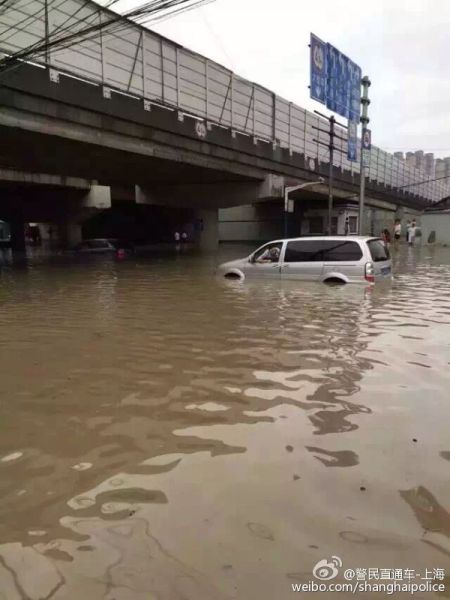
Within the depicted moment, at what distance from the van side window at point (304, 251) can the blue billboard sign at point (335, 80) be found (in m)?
11.3

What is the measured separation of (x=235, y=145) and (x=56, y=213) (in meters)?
22.6

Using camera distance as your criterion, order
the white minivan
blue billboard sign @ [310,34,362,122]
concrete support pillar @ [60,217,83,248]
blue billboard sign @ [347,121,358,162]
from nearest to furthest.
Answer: the white minivan → blue billboard sign @ [310,34,362,122] → blue billboard sign @ [347,121,358,162] → concrete support pillar @ [60,217,83,248]

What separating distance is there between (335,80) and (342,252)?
45.4 ft

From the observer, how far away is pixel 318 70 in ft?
70.1

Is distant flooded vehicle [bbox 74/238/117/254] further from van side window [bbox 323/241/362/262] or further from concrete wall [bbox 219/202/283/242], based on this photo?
concrete wall [bbox 219/202/283/242]

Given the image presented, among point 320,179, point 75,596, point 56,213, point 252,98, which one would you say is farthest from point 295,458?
point 56,213

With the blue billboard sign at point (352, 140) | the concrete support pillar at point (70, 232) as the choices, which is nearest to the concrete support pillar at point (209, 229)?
the concrete support pillar at point (70, 232)

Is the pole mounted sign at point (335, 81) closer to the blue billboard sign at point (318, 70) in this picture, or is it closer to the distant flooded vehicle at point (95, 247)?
the blue billboard sign at point (318, 70)

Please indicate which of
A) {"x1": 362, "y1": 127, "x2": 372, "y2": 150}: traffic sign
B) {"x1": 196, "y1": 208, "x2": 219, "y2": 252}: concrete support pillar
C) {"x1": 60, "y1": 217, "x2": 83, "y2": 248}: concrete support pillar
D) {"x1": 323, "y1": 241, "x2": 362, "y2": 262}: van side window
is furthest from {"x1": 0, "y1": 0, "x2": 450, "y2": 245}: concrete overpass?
{"x1": 323, "y1": 241, "x2": 362, "y2": 262}: van side window

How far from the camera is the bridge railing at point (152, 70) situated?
44.9 ft

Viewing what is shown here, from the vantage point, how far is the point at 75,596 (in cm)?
218

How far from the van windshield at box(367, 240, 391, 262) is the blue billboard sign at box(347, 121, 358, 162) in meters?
14.4

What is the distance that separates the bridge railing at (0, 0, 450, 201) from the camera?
539 inches

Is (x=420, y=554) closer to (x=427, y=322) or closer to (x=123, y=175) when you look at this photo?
(x=427, y=322)
